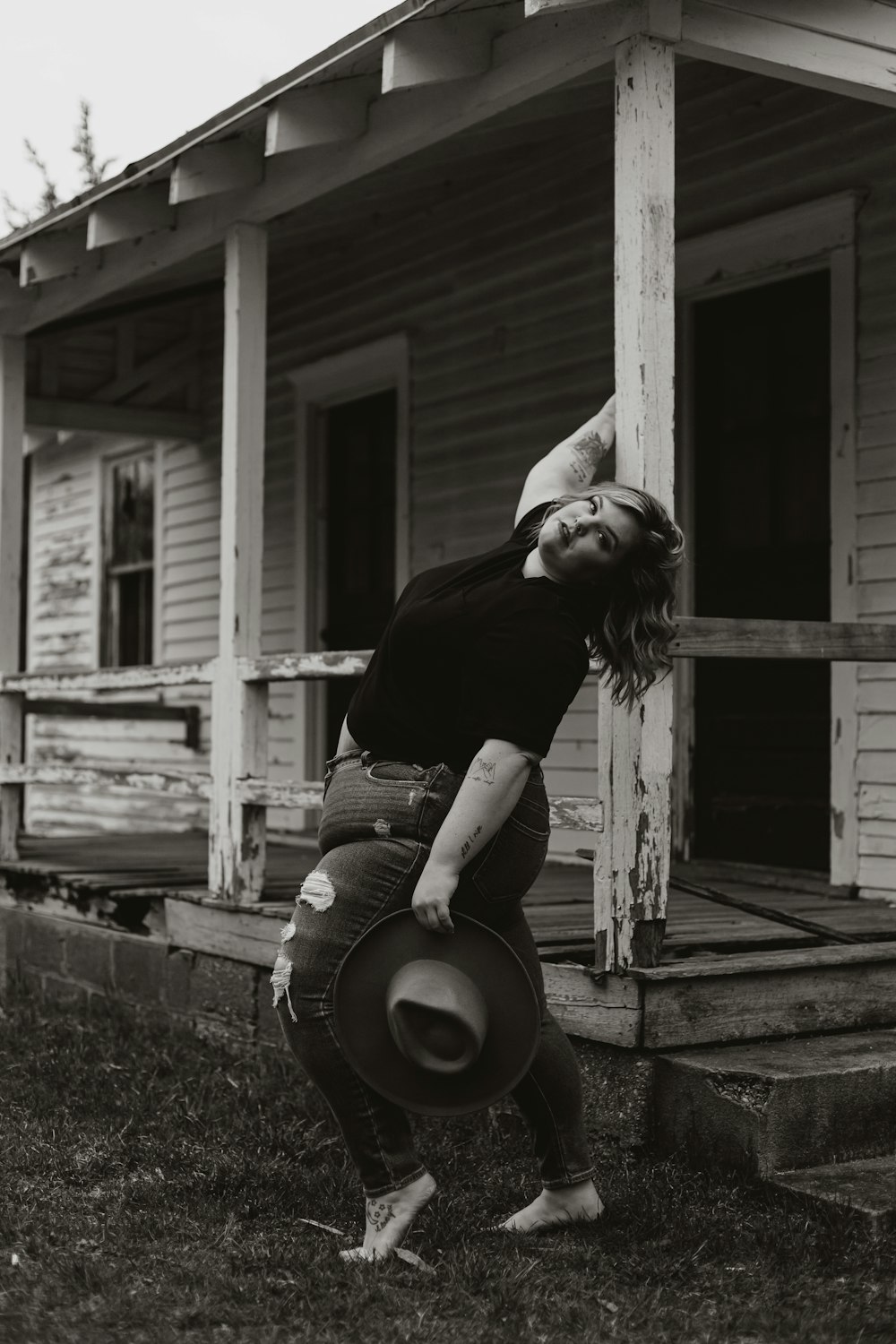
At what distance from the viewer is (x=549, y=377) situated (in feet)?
26.9

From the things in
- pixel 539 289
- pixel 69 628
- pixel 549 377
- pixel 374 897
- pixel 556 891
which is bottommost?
pixel 556 891

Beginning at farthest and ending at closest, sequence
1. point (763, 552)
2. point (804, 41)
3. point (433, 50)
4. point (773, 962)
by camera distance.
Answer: point (763, 552) → point (433, 50) → point (804, 41) → point (773, 962)

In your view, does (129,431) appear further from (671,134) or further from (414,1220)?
(414,1220)

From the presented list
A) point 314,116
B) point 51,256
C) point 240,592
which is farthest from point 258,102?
point 51,256

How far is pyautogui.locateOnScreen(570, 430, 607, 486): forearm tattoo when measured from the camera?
4496 millimetres

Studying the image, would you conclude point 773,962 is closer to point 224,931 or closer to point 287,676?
point 287,676

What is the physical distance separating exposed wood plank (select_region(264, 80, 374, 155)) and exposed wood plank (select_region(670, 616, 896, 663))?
2365 mm

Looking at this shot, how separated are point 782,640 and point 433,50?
7.09 ft

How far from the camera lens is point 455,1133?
4.90 metres

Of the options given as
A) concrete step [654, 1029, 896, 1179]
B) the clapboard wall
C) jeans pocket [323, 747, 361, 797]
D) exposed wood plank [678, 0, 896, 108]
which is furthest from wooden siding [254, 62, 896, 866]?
jeans pocket [323, 747, 361, 797]

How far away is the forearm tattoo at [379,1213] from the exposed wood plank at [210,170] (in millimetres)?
4054

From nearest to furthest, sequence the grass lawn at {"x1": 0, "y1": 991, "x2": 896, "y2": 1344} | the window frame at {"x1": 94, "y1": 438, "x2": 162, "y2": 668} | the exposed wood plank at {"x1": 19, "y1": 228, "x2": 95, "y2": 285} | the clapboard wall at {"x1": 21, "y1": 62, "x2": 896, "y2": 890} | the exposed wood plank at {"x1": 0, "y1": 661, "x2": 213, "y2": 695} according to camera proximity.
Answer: the grass lawn at {"x1": 0, "y1": 991, "x2": 896, "y2": 1344}, the clapboard wall at {"x1": 21, "y1": 62, "x2": 896, "y2": 890}, the exposed wood plank at {"x1": 0, "y1": 661, "x2": 213, "y2": 695}, the exposed wood plank at {"x1": 19, "y1": 228, "x2": 95, "y2": 285}, the window frame at {"x1": 94, "y1": 438, "x2": 162, "y2": 668}

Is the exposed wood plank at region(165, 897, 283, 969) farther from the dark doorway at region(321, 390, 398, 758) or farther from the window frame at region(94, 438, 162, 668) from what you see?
the window frame at region(94, 438, 162, 668)

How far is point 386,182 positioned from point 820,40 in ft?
9.21
